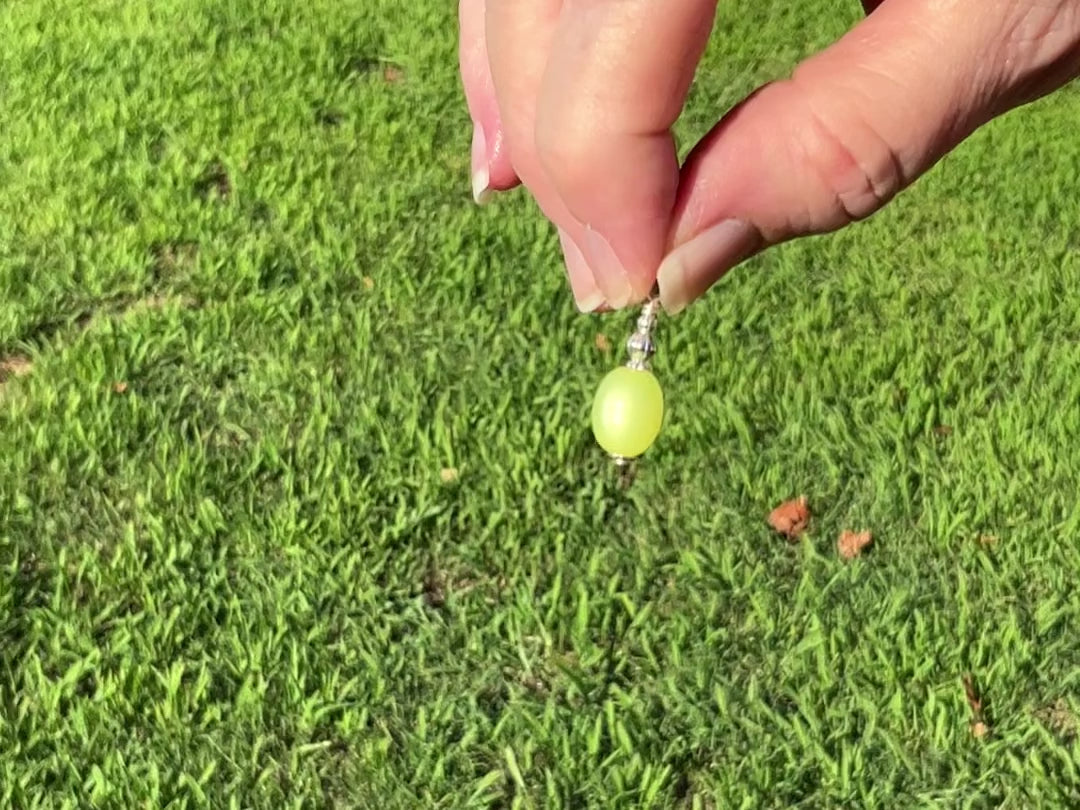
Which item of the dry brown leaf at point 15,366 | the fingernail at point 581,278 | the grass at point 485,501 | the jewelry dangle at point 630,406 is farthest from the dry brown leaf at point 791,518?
the dry brown leaf at point 15,366

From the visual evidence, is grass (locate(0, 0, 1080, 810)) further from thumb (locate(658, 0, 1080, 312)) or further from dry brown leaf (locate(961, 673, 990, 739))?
thumb (locate(658, 0, 1080, 312))

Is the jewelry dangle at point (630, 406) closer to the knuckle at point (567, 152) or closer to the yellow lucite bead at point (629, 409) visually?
the yellow lucite bead at point (629, 409)

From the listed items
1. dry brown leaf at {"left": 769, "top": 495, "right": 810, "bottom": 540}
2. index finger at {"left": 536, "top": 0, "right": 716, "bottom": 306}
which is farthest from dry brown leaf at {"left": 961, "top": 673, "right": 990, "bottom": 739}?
index finger at {"left": 536, "top": 0, "right": 716, "bottom": 306}

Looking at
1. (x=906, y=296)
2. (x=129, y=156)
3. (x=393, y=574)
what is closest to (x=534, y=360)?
(x=393, y=574)

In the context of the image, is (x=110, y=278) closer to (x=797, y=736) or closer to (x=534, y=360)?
(x=534, y=360)

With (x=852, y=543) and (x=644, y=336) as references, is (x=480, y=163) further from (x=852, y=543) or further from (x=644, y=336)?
(x=852, y=543)

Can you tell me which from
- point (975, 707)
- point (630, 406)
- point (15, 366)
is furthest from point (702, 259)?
point (15, 366)
